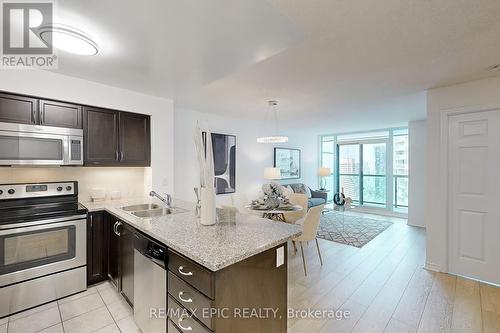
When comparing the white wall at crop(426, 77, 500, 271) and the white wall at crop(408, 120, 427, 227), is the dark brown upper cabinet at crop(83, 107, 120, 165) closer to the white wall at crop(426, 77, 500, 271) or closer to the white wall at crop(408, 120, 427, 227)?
the white wall at crop(426, 77, 500, 271)

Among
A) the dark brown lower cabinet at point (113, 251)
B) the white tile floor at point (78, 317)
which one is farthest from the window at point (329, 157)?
the white tile floor at point (78, 317)

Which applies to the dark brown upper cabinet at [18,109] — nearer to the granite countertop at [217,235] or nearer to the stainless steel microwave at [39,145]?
the stainless steel microwave at [39,145]

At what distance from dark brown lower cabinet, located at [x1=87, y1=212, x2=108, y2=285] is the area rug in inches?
143

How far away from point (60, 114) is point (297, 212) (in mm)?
3560

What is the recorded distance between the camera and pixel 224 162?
4766 mm

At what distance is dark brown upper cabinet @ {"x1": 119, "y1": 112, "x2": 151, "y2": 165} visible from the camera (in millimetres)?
3010

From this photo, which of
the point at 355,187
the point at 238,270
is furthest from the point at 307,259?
the point at 355,187

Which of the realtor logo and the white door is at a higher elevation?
the realtor logo

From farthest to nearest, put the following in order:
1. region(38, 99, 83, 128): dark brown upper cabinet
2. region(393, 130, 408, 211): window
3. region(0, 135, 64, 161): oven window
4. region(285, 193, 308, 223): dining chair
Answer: region(393, 130, 408, 211): window
region(285, 193, 308, 223): dining chair
region(38, 99, 83, 128): dark brown upper cabinet
region(0, 135, 64, 161): oven window

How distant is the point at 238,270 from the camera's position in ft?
4.26

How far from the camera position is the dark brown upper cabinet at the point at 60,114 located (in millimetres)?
2410

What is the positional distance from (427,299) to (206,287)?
2550 mm

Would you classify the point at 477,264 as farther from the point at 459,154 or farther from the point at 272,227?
the point at 272,227

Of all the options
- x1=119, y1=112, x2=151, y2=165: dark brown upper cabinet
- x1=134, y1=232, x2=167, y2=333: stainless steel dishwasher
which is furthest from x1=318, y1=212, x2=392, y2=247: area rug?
x1=119, y1=112, x2=151, y2=165: dark brown upper cabinet
